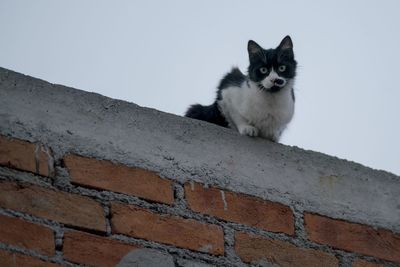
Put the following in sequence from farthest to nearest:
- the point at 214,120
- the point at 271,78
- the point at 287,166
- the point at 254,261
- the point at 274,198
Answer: the point at 214,120 → the point at 271,78 → the point at 287,166 → the point at 274,198 → the point at 254,261

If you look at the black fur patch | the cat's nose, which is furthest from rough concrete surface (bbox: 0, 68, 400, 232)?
the black fur patch

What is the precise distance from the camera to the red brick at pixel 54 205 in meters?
1.43

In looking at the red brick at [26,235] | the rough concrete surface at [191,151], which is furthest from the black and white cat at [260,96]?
the red brick at [26,235]

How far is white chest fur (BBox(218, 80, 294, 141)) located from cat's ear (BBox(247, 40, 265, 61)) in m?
0.19

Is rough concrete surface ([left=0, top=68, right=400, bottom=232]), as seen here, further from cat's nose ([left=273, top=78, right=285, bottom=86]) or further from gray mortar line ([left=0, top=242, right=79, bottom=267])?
cat's nose ([left=273, top=78, right=285, bottom=86])

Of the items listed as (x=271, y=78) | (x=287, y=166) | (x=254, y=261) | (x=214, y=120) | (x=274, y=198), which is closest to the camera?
(x=254, y=261)

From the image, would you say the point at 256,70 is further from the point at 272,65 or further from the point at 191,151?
the point at 191,151

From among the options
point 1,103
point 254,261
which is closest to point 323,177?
point 254,261

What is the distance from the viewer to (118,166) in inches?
62.8

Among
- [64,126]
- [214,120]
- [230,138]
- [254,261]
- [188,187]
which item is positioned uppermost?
[214,120]

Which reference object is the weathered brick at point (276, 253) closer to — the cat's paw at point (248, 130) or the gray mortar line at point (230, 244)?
the gray mortar line at point (230, 244)

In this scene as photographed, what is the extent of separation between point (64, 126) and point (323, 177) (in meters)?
0.82

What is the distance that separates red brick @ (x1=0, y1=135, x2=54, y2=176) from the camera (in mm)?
1487

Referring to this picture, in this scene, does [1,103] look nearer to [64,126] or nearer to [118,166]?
[64,126]
